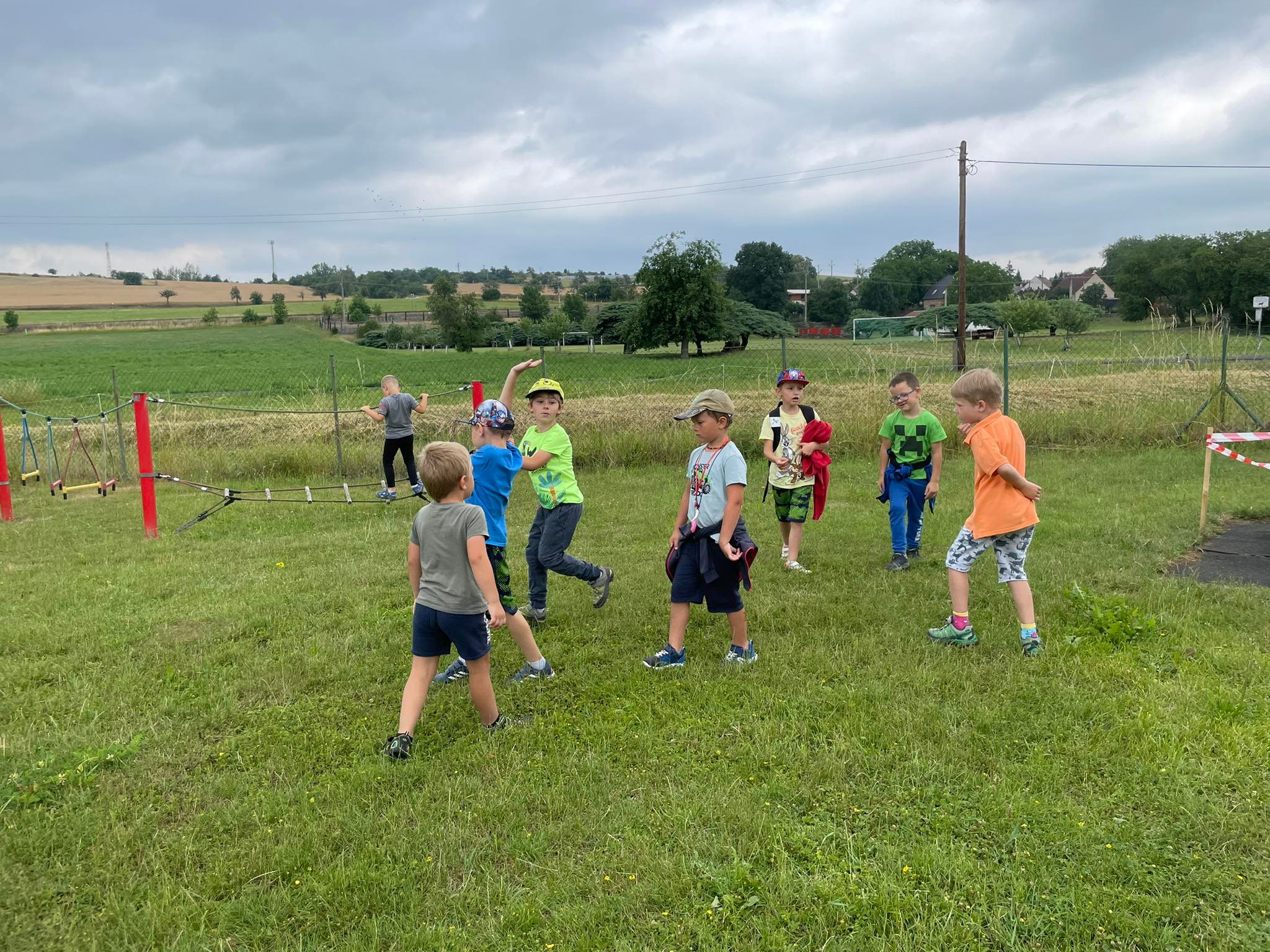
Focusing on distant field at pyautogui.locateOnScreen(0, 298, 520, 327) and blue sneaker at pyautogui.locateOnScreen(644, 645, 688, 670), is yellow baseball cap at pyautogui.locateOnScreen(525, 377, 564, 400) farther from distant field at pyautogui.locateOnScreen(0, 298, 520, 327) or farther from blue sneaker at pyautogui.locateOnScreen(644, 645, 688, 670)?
distant field at pyautogui.locateOnScreen(0, 298, 520, 327)

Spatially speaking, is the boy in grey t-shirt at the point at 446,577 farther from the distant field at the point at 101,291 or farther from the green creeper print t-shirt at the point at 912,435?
the distant field at the point at 101,291

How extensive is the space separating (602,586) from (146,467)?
553 centimetres

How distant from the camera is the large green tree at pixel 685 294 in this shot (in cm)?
3775

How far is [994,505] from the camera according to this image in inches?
188

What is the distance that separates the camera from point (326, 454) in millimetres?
13148

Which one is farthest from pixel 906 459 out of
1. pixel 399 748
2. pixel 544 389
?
pixel 399 748

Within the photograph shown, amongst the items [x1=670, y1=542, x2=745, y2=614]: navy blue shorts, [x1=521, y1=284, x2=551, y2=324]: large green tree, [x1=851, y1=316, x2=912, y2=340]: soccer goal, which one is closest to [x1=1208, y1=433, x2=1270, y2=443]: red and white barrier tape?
[x1=670, y1=542, x2=745, y2=614]: navy blue shorts

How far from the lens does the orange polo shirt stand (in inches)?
183

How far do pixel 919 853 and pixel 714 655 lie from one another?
213cm

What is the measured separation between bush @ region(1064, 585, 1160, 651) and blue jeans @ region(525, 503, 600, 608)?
314 centimetres

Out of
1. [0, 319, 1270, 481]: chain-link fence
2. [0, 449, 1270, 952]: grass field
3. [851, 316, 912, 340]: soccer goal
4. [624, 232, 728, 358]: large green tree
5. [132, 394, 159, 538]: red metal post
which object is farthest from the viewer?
[851, 316, 912, 340]: soccer goal

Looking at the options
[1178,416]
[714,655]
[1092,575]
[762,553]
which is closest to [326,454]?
[762,553]

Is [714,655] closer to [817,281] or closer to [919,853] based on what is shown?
[919,853]

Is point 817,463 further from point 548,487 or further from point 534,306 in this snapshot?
point 534,306
